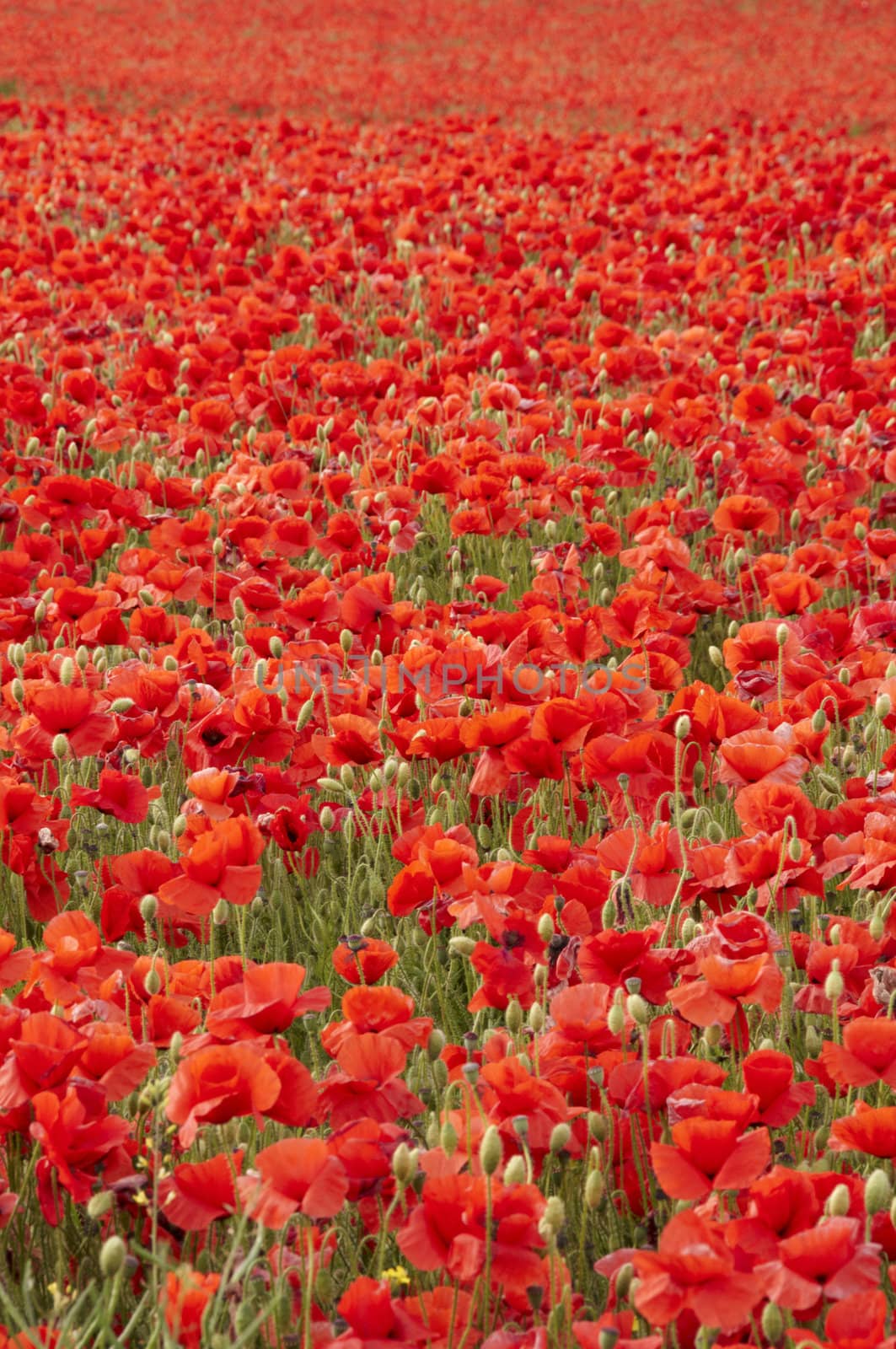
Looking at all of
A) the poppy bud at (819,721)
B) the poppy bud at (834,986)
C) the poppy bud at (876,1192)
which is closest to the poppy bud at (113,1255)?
the poppy bud at (876,1192)

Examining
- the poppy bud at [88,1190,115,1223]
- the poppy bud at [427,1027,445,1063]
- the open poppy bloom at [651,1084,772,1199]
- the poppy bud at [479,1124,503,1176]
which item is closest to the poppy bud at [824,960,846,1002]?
the open poppy bloom at [651,1084,772,1199]

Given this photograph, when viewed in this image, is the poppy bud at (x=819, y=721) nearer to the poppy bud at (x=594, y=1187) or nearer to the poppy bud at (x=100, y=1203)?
→ the poppy bud at (x=594, y=1187)

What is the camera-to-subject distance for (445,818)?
9.78ft

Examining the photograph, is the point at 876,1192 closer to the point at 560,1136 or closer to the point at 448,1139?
the point at 560,1136

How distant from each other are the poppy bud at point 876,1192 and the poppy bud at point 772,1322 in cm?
16

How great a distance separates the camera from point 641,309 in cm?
720

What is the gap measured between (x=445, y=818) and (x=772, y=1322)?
159 cm

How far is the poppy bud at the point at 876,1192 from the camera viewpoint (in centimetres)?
156

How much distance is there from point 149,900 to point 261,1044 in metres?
0.50

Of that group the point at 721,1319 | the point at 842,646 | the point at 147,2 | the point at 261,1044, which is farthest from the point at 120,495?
the point at 147,2

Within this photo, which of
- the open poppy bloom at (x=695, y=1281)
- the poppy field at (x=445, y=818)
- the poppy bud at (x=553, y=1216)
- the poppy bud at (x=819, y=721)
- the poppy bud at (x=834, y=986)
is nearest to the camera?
the open poppy bloom at (x=695, y=1281)

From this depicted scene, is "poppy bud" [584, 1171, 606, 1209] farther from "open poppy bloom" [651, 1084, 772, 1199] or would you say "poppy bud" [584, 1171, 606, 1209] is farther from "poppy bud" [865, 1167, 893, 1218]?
"poppy bud" [865, 1167, 893, 1218]

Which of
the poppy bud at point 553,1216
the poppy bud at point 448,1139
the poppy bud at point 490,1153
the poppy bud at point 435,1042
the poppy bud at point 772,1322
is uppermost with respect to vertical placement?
the poppy bud at point 490,1153

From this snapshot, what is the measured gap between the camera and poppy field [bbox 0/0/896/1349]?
1625 mm
